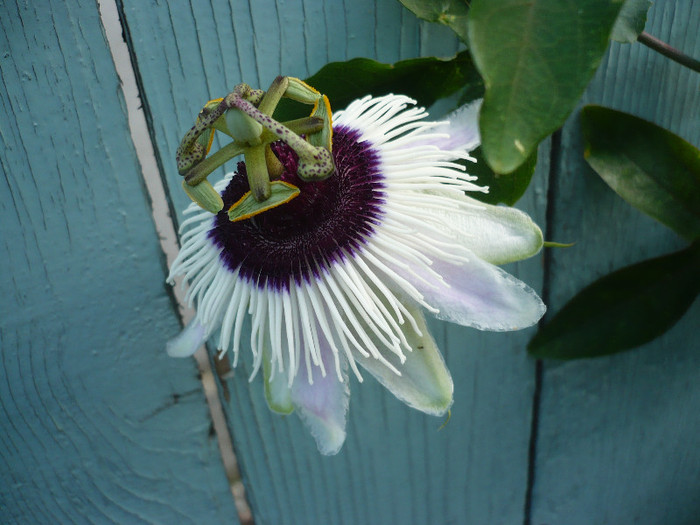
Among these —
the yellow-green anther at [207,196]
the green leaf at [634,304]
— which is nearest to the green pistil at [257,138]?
the yellow-green anther at [207,196]

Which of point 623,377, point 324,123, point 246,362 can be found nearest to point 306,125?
point 324,123

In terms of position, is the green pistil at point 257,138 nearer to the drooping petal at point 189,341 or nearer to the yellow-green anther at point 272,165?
the yellow-green anther at point 272,165

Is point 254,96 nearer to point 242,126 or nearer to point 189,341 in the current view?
point 242,126

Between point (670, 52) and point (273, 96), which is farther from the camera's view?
point (670, 52)

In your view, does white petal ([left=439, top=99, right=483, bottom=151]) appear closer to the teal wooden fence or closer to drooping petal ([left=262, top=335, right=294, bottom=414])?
the teal wooden fence

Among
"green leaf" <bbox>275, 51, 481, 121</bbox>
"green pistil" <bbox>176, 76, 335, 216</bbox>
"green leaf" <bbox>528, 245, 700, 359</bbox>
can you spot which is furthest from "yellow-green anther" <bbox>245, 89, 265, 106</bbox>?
"green leaf" <bbox>528, 245, 700, 359</bbox>
